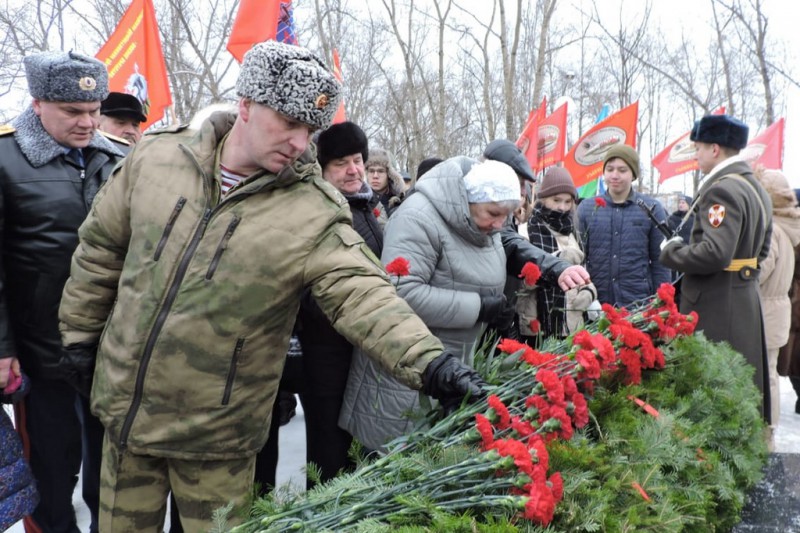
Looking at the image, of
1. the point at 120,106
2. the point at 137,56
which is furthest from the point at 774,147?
the point at 120,106

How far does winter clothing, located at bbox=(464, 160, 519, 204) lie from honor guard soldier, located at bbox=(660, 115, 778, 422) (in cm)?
157

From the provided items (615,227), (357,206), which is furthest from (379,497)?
(615,227)

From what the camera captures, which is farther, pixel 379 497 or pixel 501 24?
pixel 501 24

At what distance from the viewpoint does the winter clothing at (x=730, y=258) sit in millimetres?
3566

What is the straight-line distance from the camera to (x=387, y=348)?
5.49 feet

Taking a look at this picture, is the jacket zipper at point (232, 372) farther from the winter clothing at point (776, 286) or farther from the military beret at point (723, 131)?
the winter clothing at point (776, 286)

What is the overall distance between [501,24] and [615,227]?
1014cm

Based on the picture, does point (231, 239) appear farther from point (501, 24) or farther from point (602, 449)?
point (501, 24)

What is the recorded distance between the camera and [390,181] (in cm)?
510

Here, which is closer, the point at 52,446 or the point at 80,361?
the point at 80,361

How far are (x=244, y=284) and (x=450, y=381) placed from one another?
620mm

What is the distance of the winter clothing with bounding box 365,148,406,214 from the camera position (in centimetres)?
499

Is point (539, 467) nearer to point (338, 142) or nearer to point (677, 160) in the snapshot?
point (338, 142)

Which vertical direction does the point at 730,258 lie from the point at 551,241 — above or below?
below
